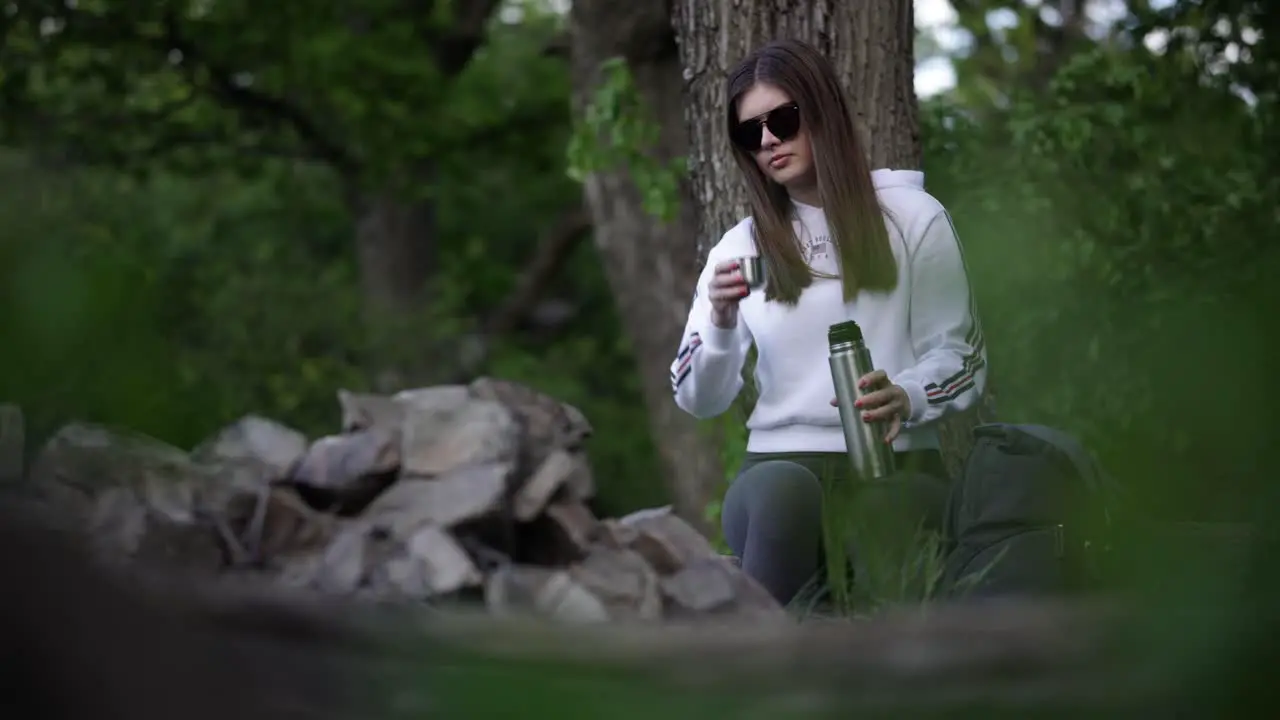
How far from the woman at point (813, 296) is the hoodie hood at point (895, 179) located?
0.06 feet

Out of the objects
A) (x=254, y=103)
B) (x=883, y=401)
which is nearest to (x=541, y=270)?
(x=254, y=103)

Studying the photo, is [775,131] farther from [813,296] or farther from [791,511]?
[791,511]

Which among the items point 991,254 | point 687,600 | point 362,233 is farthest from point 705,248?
point 362,233

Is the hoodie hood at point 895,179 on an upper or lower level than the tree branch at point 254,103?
lower

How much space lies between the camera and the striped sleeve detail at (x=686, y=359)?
3.01m

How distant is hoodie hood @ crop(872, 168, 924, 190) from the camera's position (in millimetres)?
3072

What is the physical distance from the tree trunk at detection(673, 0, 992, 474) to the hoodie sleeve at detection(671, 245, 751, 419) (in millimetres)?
954

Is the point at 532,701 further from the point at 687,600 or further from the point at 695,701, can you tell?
the point at 687,600

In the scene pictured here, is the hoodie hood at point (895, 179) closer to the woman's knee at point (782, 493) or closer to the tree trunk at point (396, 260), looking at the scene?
the woman's knee at point (782, 493)

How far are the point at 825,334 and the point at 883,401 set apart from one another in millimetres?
310

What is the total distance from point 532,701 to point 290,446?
2856mm

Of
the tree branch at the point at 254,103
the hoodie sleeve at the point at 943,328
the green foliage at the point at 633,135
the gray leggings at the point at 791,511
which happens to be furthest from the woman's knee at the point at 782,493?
the tree branch at the point at 254,103

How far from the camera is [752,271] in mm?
2699

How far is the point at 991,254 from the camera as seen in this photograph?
1470 millimetres
